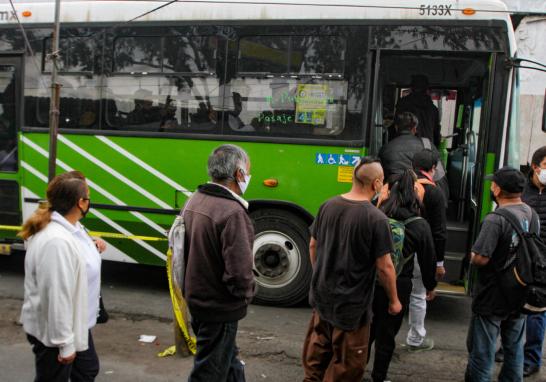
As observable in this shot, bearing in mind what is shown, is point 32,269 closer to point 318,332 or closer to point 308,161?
point 318,332

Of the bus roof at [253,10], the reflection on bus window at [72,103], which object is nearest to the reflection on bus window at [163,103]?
the reflection on bus window at [72,103]

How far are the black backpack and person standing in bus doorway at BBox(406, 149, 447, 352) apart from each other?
3.11ft

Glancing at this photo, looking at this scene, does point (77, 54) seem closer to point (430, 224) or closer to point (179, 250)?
point (179, 250)

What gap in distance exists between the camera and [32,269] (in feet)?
9.12

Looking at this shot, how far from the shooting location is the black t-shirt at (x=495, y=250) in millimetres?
3537

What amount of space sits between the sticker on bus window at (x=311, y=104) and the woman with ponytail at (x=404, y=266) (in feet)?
6.07

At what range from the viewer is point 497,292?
11.8ft

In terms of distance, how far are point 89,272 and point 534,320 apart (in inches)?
133

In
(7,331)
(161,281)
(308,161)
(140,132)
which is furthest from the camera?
(161,281)

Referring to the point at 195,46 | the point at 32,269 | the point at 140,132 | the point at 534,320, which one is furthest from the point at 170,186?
the point at 534,320

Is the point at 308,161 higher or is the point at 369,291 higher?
the point at 308,161

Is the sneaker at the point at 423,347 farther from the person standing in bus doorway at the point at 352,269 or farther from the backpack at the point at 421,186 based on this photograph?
the person standing in bus doorway at the point at 352,269

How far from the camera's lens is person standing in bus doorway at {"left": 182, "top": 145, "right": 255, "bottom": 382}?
3.03 m

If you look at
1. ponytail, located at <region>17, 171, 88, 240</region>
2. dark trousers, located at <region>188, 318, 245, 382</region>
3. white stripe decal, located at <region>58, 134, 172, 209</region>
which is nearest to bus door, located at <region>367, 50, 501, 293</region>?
white stripe decal, located at <region>58, 134, 172, 209</region>
